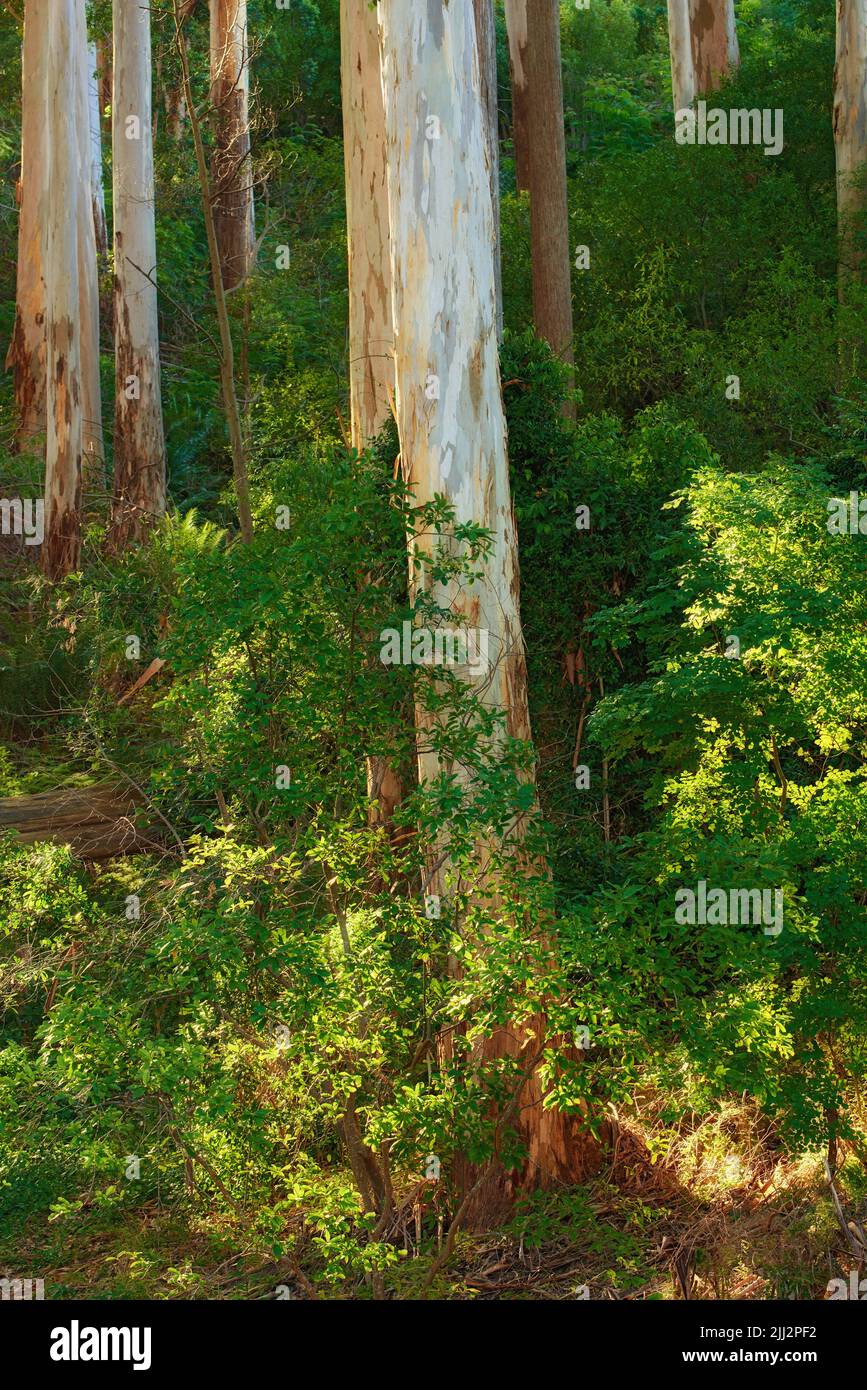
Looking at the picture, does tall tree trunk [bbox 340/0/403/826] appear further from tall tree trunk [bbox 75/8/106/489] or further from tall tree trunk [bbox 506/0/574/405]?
tall tree trunk [bbox 75/8/106/489]

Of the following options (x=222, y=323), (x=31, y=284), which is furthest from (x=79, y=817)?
(x=31, y=284)

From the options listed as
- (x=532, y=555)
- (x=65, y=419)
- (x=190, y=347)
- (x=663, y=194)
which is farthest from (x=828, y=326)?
(x=190, y=347)

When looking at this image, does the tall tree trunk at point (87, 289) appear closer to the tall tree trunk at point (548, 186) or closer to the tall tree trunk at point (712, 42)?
the tall tree trunk at point (548, 186)

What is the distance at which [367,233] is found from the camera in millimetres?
10320

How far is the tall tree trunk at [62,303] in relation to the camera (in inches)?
610

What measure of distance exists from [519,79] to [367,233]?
10.4 meters

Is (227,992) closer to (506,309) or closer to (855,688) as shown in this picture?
(855,688)

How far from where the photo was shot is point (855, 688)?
6520mm

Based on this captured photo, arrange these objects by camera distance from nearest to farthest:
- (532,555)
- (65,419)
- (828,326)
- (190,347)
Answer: (532,555), (828,326), (65,419), (190,347)

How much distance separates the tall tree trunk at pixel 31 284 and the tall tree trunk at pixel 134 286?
7.32 ft

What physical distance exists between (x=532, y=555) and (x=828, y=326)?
6.34 meters

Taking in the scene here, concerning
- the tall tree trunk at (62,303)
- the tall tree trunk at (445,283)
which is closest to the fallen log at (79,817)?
the tall tree trunk at (445,283)

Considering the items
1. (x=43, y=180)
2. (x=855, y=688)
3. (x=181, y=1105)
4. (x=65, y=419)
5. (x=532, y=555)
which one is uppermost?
(x=43, y=180)

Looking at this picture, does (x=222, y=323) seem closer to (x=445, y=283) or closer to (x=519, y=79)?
(x=445, y=283)
